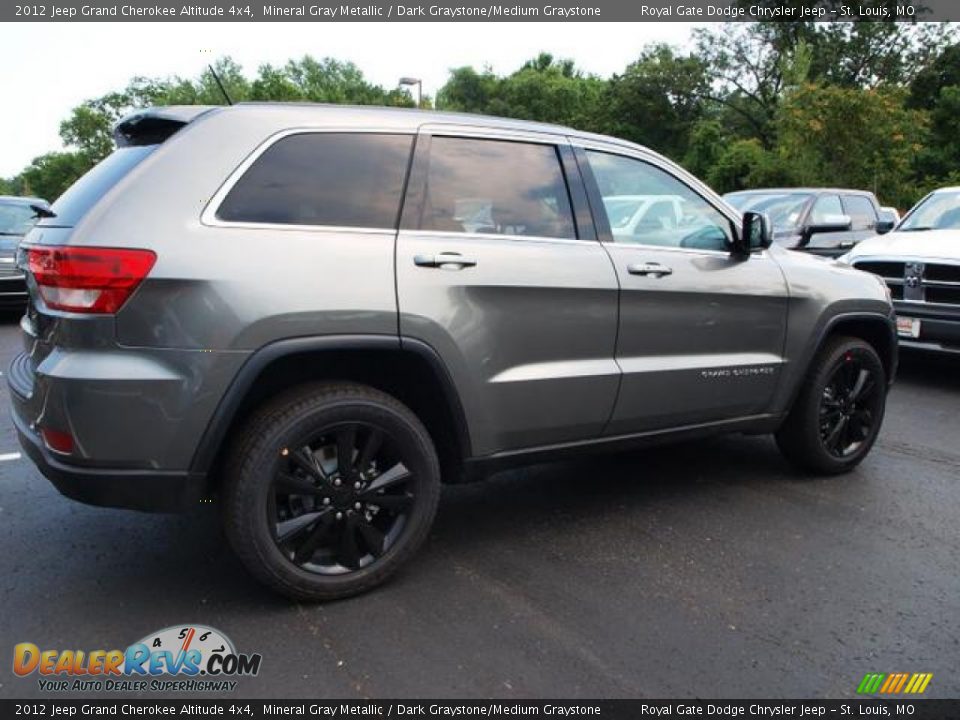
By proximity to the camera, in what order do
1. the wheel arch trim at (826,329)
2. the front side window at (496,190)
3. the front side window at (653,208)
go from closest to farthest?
the front side window at (496,190), the front side window at (653,208), the wheel arch trim at (826,329)

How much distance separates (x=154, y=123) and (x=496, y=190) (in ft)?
4.40

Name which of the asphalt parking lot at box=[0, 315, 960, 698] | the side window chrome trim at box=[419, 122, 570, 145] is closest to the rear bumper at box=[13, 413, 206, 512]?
Result: the asphalt parking lot at box=[0, 315, 960, 698]

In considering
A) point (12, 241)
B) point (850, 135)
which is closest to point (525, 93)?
point (850, 135)

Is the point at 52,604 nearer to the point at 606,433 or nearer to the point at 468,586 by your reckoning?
the point at 468,586

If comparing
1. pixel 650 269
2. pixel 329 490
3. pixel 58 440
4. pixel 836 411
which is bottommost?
pixel 836 411

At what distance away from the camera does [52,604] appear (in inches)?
112

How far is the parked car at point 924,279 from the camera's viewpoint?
20.8ft

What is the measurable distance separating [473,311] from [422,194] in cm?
50

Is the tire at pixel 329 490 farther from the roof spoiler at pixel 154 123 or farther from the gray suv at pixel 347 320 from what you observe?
the roof spoiler at pixel 154 123

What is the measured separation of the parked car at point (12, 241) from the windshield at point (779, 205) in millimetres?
9151

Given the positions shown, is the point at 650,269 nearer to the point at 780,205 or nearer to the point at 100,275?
the point at 100,275

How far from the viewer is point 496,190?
10.5 feet

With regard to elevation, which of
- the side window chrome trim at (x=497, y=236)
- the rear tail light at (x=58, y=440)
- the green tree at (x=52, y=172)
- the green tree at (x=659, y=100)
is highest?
the green tree at (x=659, y=100)
